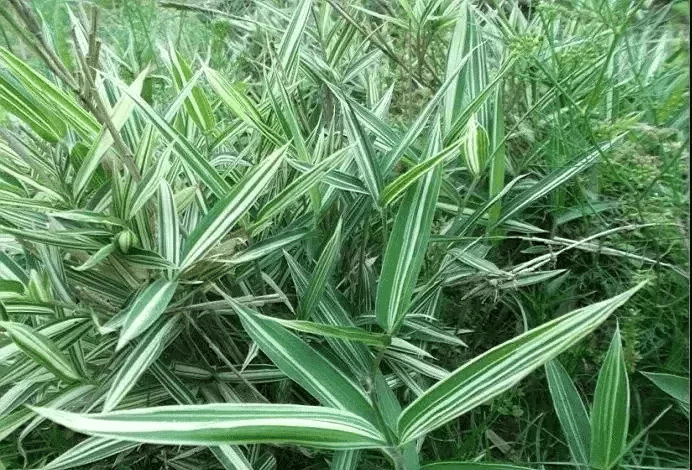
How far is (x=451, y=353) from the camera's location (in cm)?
81

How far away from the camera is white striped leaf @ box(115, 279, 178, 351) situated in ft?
1.83

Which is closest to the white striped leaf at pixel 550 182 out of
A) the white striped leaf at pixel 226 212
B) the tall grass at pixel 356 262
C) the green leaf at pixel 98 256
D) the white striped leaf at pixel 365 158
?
the tall grass at pixel 356 262

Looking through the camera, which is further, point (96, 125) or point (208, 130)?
point (208, 130)

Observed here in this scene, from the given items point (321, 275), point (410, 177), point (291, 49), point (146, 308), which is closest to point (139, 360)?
point (146, 308)

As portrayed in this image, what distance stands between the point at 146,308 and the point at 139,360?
53 mm

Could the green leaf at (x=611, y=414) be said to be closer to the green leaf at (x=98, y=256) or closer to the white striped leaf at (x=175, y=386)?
the white striped leaf at (x=175, y=386)

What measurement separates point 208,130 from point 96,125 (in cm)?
14

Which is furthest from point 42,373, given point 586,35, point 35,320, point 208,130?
point 586,35

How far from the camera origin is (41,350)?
0.61m

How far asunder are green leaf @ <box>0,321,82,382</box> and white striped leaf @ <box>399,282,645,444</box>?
0.29 metres

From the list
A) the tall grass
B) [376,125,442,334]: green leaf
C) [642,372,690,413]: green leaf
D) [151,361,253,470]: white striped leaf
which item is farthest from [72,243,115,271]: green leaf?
[642,372,690,413]: green leaf

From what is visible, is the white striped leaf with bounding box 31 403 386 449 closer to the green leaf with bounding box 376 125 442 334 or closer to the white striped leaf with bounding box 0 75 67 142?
the green leaf with bounding box 376 125 442 334

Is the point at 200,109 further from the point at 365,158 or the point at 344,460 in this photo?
the point at 344,460

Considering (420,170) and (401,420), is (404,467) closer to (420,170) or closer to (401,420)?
(401,420)
